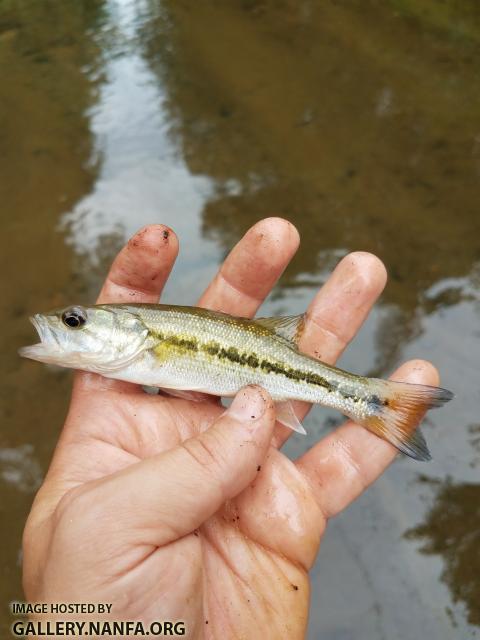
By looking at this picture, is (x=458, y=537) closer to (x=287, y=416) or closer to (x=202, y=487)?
(x=287, y=416)

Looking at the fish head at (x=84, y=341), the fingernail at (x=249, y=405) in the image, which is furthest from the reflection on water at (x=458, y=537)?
the fish head at (x=84, y=341)

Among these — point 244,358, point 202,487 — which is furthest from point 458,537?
point 202,487

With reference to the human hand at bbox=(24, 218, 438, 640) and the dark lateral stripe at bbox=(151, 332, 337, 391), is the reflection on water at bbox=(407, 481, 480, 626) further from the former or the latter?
the dark lateral stripe at bbox=(151, 332, 337, 391)

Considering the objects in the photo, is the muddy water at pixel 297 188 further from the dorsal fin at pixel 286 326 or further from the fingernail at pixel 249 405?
the fingernail at pixel 249 405

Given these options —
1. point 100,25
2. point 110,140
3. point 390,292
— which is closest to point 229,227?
point 390,292

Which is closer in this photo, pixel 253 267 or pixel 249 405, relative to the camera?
pixel 249 405

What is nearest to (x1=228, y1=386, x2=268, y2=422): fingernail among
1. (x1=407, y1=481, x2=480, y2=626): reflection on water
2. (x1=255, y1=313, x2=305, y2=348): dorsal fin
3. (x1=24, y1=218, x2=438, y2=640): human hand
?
(x1=24, y1=218, x2=438, y2=640): human hand
